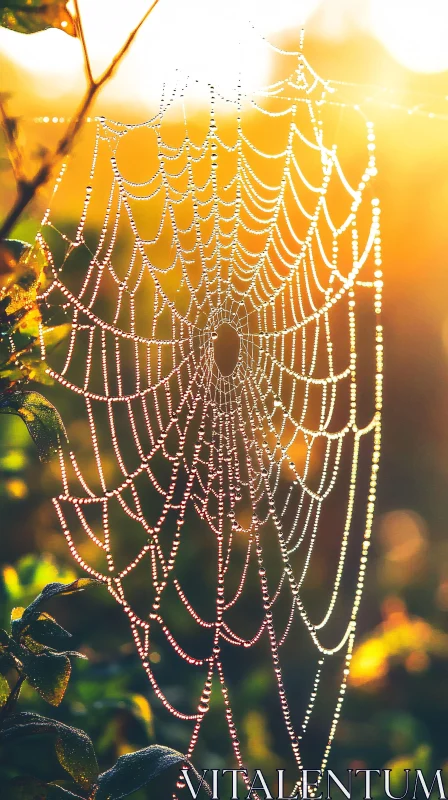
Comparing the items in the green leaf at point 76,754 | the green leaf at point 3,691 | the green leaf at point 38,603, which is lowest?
the green leaf at point 76,754

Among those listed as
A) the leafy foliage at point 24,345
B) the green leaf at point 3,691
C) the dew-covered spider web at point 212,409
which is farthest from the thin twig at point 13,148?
the dew-covered spider web at point 212,409

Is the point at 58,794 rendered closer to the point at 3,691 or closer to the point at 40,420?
the point at 3,691

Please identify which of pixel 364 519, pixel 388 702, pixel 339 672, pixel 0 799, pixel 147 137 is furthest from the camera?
pixel 364 519

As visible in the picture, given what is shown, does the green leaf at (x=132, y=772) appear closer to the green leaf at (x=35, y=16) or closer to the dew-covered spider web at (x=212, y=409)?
the green leaf at (x=35, y=16)

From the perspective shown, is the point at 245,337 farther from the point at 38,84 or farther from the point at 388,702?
the point at 38,84

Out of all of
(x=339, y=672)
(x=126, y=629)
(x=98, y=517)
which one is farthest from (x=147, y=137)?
(x=339, y=672)

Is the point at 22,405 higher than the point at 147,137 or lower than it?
lower

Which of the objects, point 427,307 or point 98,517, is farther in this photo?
point 427,307

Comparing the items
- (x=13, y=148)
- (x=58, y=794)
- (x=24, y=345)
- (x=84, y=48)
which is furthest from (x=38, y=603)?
(x=84, y=48)
